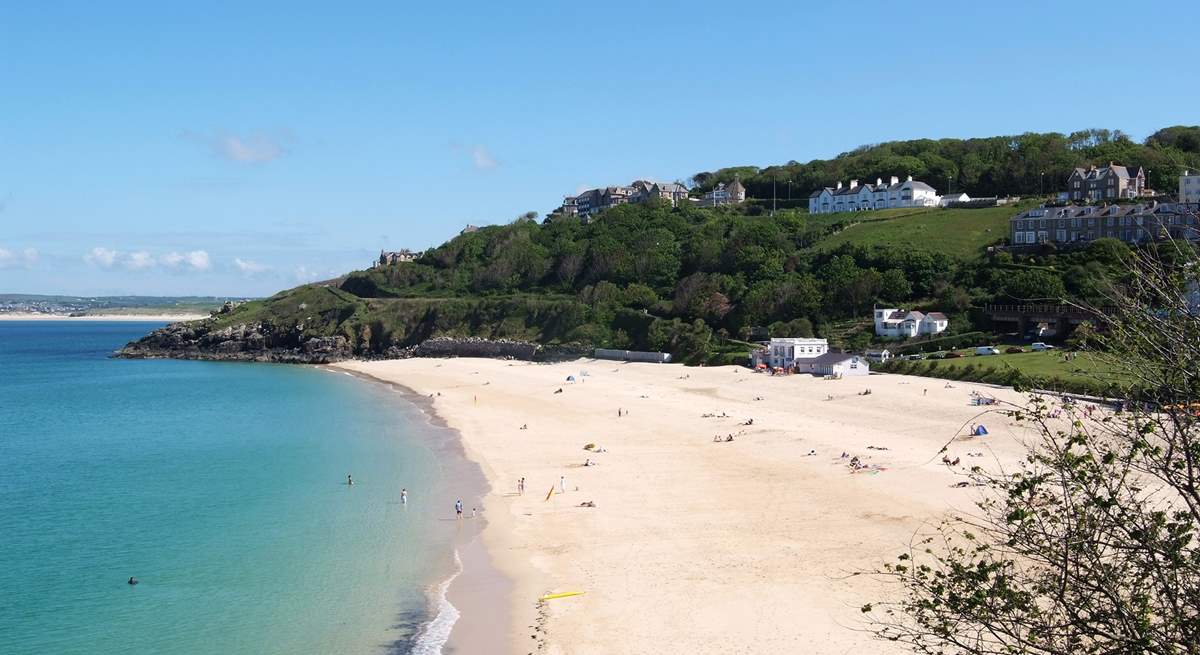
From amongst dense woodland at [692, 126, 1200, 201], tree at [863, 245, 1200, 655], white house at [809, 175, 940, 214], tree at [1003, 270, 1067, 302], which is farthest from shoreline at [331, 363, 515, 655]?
dense woodland at [692, 126, 1200, 201]

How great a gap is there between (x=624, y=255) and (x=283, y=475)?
2619 inches

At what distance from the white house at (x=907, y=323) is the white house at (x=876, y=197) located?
1557 inches

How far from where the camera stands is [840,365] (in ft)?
182

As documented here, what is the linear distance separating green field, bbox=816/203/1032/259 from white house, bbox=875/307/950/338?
14091 millimetres

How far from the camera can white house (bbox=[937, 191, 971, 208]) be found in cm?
9807

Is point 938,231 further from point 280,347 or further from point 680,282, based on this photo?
point 280,347

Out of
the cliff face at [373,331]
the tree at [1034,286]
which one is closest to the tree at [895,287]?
the tree at [1034,286]

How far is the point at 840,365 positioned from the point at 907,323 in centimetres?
995

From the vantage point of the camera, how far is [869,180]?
113m

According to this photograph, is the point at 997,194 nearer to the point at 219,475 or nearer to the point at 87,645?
the point at 219,475

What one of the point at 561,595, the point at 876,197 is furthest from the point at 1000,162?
the point at 561,595

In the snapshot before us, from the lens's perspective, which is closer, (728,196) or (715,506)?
(715,506)

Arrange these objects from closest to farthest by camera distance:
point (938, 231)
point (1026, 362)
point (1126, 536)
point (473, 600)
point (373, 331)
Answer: point (1126, 536), point (473, 600), point (1026, 362), point (938, 231), point (373, 331)

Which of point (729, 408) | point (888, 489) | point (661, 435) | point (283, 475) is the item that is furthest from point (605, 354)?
point (888, 489)
